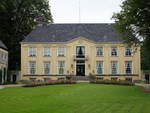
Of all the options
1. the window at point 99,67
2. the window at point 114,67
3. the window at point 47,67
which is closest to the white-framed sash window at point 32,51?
the window at point 47,67

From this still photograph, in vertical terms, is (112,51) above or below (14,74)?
above

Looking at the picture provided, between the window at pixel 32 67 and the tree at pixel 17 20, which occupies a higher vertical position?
the tree at pixel 17 20

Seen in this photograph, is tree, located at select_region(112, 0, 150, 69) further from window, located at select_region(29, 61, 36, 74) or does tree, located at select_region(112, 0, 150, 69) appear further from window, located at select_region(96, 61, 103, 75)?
window, located at select_region(29, 61, 36, 74)

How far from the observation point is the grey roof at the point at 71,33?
181ft

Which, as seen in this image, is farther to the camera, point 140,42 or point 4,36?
point 4,36

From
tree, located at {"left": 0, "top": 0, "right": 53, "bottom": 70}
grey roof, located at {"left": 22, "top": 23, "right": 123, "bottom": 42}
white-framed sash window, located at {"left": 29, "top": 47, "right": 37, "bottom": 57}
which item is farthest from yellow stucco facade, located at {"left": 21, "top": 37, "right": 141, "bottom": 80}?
tree, located at {"left": 0, "top": 0, "right": 53, "bottom": 70}

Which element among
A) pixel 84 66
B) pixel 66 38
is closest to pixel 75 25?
pixel 66 38

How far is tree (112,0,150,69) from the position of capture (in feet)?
92.7

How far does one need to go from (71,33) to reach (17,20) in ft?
33.9

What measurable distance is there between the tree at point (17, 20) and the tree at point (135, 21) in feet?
96.9

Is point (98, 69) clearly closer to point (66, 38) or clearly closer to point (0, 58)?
point (66, 38)

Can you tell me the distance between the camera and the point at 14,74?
57.2 m

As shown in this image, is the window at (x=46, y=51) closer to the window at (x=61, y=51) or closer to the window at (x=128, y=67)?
the window at (x=61, y=51)

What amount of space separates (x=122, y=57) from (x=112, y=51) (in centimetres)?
192
